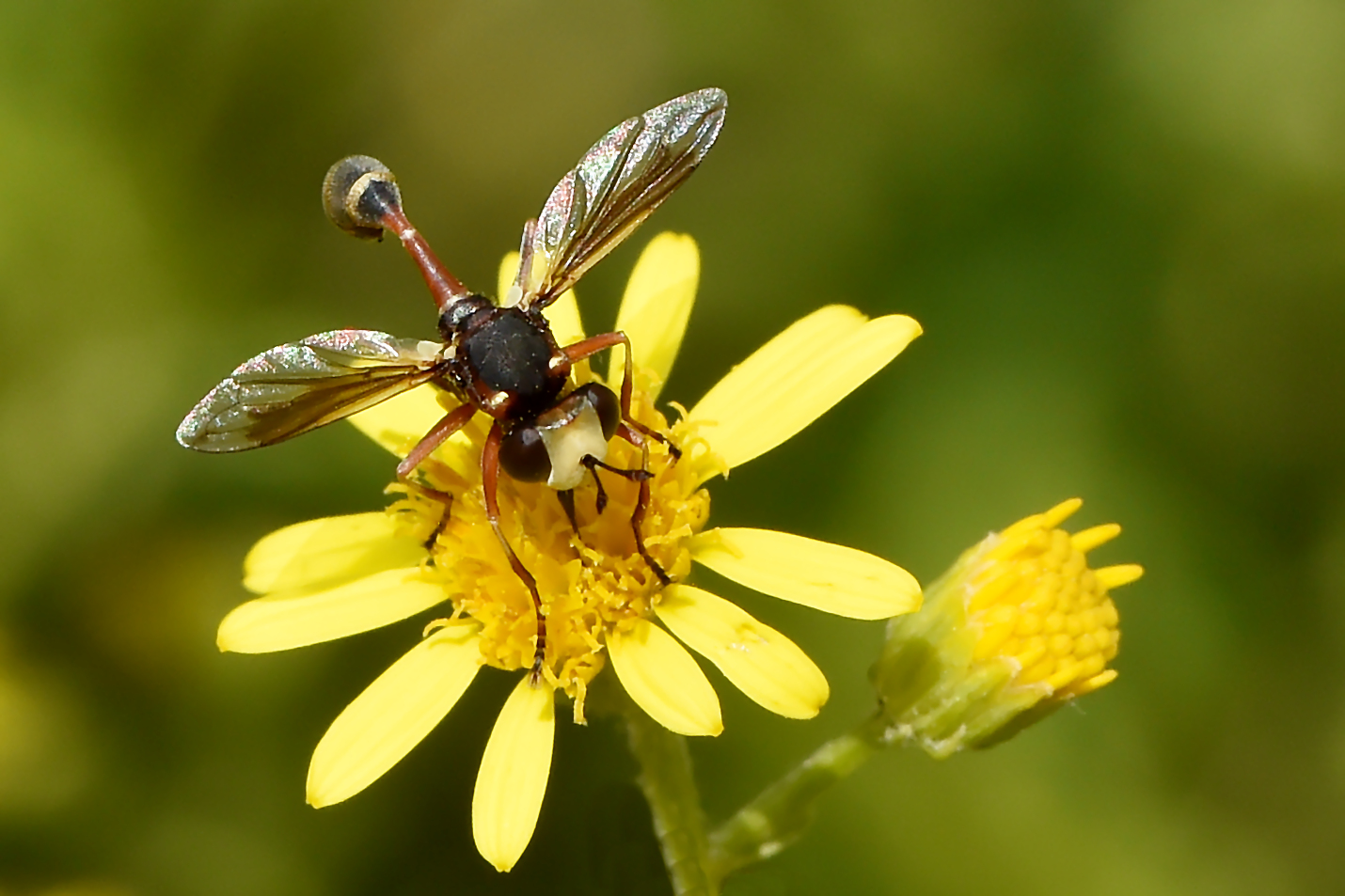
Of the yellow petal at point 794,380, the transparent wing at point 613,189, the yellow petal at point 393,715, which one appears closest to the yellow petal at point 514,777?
the yellow petal at point 393,715

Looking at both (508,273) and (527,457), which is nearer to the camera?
(527,457)

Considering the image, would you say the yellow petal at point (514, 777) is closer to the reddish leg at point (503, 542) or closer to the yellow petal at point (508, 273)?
the reddish leg at point (503, 542)

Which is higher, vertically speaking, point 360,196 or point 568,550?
point 360,196

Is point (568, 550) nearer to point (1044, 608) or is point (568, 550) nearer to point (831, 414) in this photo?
point (1044, 608)

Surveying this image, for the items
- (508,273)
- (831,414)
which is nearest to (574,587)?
(508,273)

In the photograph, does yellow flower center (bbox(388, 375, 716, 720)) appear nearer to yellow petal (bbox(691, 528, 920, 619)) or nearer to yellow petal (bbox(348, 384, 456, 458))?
yellow petal (bbox(691, 528, 920, 619))

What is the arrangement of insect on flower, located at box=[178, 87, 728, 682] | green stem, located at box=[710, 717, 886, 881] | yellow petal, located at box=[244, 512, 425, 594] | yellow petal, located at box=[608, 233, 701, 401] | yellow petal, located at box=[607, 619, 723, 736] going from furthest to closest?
yellow petal, located at box=[608, 233, 701, 401]
yellow petal, located at box=[244, 512, 425, 594]
green stem, located at box=[710, 717, 886, 881]
insect on flower, located at box=[178, 87, 728, 682]
yellow petal, located at box=[607, 619, 723, 736]

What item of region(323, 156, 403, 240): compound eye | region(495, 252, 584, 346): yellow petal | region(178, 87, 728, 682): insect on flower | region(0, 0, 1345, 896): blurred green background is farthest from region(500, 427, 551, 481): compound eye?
region(0, 0, 1345, 896): blurred green background
